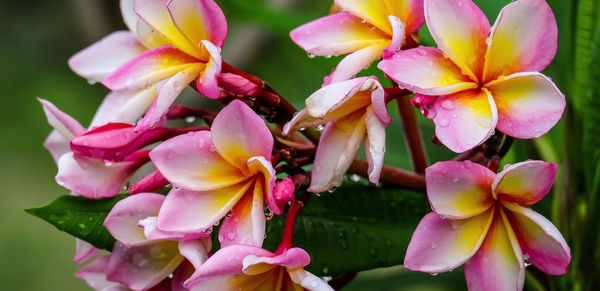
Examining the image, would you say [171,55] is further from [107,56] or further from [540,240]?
[540,240]

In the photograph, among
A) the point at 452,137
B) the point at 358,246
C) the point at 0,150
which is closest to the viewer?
the point at 452,137

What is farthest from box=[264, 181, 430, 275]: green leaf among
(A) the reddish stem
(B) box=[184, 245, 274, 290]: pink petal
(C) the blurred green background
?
(C) the blurred green background

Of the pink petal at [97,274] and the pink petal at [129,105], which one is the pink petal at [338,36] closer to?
the pink petal at [129,105]

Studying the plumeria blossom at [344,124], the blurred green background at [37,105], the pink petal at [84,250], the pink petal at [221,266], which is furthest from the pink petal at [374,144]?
the blurred green background at [37,105]

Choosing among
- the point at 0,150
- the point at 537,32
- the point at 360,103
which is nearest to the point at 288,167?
the point at 360,103

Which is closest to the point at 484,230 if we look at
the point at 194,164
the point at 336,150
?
the point at 336,150

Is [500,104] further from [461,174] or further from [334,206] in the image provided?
[334,206]
